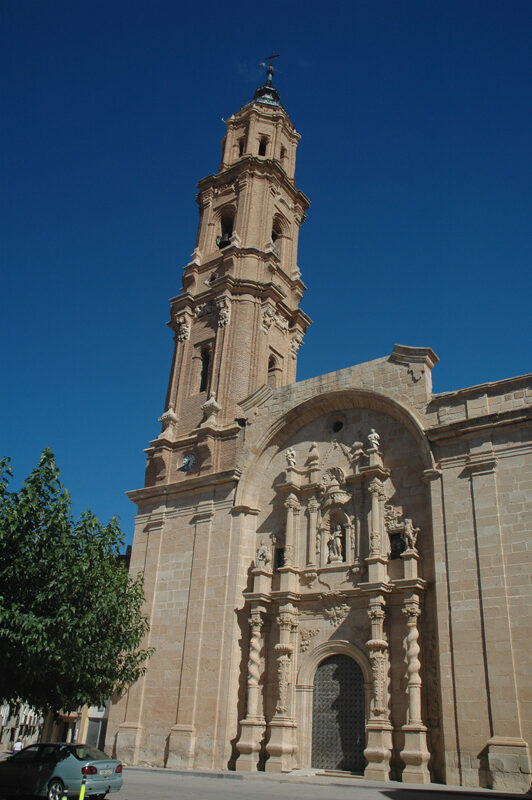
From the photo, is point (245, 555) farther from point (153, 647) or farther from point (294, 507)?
point (153, 647)

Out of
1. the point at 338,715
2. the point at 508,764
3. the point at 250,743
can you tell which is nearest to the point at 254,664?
the point at 250,743

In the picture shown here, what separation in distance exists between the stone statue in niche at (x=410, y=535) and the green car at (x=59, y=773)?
9.32 metres

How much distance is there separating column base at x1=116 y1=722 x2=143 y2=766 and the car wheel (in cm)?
836

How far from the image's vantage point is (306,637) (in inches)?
790

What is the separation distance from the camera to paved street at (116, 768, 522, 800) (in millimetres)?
12891

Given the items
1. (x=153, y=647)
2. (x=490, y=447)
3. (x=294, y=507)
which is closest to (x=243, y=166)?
(x=294, y=507)

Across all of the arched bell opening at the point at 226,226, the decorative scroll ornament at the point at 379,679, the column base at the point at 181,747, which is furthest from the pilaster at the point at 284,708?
the arched bell opening at the point at 226,226

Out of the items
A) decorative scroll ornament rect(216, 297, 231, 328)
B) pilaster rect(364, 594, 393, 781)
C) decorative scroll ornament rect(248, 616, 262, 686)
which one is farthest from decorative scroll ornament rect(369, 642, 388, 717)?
decorative scroll ornament rect(216, 297, 231, 328)

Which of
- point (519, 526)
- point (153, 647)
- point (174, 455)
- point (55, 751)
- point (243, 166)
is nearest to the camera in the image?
point (55, 751)

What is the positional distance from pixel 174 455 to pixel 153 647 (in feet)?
23.7

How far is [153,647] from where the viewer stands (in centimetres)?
2141

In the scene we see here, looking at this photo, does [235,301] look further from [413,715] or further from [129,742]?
[413,715]

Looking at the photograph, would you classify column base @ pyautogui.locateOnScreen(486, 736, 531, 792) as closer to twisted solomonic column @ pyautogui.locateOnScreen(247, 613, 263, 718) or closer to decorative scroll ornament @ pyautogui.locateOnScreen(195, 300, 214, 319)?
twisted solomonic column @ pyautogui.locateOnScreen(247, 613, 263, 718)

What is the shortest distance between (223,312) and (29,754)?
17.2 metres
